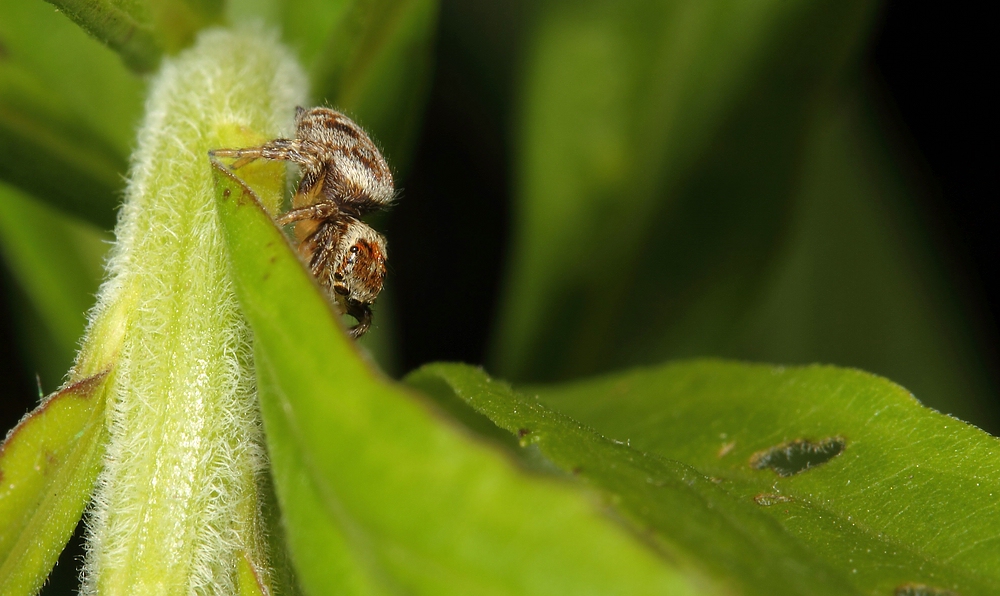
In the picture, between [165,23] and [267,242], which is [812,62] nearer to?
[165,23]

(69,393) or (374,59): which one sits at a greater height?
(374,59)

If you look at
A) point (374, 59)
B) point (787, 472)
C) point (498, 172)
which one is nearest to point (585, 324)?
point (498, 172)

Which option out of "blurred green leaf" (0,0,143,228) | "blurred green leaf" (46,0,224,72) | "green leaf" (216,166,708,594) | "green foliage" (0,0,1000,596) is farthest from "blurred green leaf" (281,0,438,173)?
"green leaf" (216,166,708,594)

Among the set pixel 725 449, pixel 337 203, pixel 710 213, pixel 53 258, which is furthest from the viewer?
pixel 710 213

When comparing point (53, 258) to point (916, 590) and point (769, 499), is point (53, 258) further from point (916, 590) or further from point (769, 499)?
point (916, 590)

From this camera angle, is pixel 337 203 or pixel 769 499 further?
pixel 337 203

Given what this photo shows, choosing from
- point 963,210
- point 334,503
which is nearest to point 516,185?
point 963,210

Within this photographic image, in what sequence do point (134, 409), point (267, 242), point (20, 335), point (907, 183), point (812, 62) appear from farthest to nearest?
point (907, 183) → point (20, 335) → point (812, 62) → point (134, 409) → point (267, 242)
